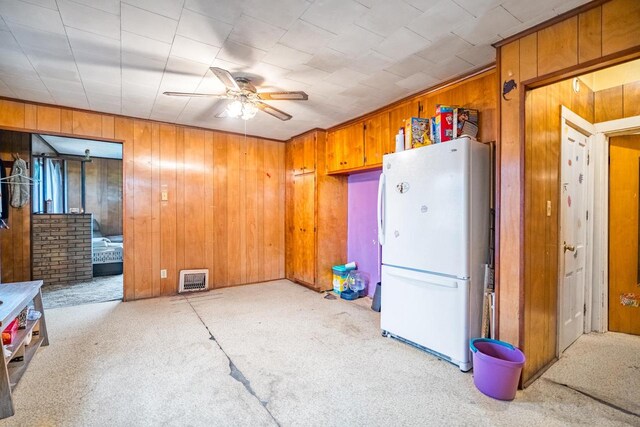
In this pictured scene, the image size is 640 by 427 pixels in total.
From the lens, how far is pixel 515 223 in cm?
200

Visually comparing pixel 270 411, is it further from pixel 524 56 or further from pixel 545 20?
pixel 545 20

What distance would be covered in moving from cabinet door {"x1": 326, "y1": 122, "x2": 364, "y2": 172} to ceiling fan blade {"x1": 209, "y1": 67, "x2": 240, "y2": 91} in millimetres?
1814

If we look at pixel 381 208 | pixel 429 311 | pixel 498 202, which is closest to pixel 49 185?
pixel 381 208

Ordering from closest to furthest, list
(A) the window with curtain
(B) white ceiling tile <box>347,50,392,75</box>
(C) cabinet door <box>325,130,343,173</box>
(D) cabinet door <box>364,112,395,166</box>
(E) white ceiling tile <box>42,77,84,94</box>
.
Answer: (B) white ceiling tile <box>347,50,392,75</box>, (E) white ceiling tile <box>42,77,84,94</box>, (D) cabinet door <box>364,112,395,166</box>, (C) cabinet door <box>325,130,343,173</box>, (A) the window with curtain

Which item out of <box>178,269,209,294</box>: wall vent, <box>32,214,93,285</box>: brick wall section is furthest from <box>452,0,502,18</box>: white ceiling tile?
<box>32,214,93,285</box>: brick wall section

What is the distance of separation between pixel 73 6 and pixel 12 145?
13.4ft

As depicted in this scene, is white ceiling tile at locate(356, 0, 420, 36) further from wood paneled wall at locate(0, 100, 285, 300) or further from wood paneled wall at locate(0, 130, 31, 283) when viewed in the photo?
wood paneled wall at locate(0, 130, 31, 283)

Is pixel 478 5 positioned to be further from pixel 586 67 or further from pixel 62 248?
pixel 62 248

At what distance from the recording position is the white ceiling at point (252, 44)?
1747 millimetres

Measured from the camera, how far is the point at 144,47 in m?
2.16

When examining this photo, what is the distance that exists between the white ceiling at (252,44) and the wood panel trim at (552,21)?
40 millimetres

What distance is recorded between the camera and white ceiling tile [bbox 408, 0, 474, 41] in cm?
174

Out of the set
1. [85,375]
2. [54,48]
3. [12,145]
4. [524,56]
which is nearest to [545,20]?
[524,56]

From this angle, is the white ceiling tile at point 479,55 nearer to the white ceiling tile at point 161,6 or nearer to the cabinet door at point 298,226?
the white ceiling tile at point 161,6
